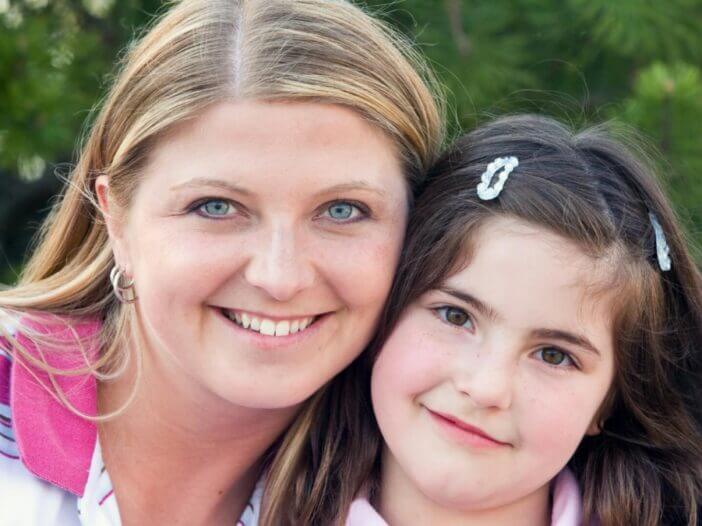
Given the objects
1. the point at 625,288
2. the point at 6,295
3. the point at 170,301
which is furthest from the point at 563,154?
the point at 6,295

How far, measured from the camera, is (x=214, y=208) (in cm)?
238

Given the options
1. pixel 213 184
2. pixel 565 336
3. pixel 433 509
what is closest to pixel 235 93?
pixel 213 184

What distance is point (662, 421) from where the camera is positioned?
266cm

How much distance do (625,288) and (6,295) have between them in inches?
50.3

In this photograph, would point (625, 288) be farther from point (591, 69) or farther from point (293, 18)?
point (591, 69)

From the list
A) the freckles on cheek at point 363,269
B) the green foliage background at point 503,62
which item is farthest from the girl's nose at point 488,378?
the green foliage background at point 503,62

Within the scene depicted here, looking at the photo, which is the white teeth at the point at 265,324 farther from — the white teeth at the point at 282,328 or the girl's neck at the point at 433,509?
the girl's neck at the point at 433,509

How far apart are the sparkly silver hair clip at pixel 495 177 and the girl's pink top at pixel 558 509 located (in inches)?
22.9

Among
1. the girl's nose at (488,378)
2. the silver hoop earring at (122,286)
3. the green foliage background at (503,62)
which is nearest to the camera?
the girl's nose at (488,378)

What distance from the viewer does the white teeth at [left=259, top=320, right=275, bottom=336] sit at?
7.90ft

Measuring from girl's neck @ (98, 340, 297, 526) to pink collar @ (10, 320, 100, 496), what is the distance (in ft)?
0.31

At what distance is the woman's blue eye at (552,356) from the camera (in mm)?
2363

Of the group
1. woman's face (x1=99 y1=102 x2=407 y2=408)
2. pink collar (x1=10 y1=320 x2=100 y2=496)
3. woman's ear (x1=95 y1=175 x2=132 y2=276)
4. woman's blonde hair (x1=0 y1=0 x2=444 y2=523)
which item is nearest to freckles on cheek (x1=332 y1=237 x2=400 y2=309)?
woman's face (x1=99 y1=102 x2=407 y2=408)

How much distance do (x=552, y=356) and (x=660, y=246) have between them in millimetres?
337
